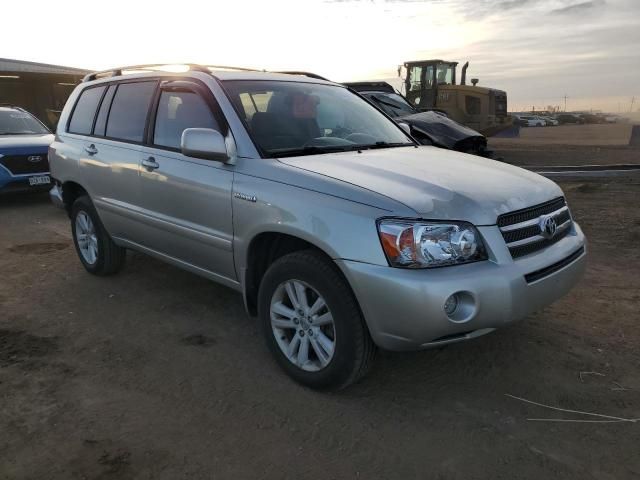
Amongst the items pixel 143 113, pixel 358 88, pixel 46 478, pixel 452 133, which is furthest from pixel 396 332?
pixel 358 88

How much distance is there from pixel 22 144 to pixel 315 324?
801 centimetres

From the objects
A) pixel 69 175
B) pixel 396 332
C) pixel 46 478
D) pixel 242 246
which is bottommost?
pixel 46 478

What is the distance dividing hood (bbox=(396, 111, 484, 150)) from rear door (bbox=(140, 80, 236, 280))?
6449 mm

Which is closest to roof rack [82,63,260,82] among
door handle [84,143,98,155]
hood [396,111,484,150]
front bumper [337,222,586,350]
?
door handle [84,143,98,155]

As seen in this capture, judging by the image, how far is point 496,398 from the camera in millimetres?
3121

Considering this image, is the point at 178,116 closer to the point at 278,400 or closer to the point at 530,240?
the point at 278,400

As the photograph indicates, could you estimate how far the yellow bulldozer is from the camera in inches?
755

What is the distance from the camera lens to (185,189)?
12.6ft

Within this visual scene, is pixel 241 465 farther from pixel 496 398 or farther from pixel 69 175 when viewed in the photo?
pixel 69 175

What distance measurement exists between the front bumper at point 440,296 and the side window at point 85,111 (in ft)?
11.4

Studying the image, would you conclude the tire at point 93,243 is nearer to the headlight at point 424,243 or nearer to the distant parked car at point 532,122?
the headlight at point 424,243

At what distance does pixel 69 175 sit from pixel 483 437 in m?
4.45

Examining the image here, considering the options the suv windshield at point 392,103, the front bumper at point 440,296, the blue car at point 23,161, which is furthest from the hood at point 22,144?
the front bumper at point 440,296

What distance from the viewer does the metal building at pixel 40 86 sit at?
27.1 m
